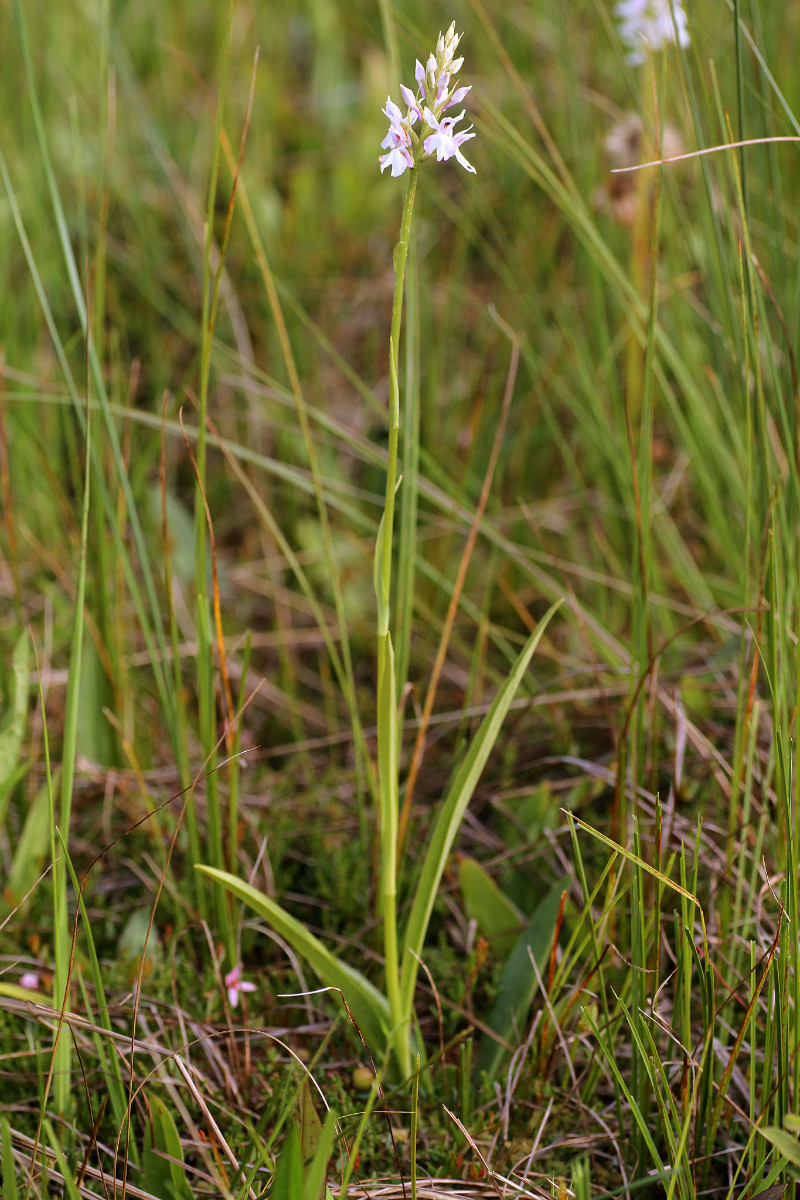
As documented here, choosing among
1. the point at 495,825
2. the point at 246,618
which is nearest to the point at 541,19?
the point at 246,618

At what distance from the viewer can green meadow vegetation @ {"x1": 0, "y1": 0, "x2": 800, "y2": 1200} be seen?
2.99 feet

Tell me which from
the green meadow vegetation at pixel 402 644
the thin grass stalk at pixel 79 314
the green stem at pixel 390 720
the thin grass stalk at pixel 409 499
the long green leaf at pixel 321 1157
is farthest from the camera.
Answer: the thin grass stalk at pixel 409 499

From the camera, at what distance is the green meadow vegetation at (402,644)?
0.91 metres

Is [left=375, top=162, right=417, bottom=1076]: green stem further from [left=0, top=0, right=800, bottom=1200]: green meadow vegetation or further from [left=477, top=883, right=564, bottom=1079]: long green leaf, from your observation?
[left=477, top=883, right=564, bottom=1079]: long green leaf

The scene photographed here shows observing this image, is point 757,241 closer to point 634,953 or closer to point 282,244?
point 282,244

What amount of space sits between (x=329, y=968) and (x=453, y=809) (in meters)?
0.22

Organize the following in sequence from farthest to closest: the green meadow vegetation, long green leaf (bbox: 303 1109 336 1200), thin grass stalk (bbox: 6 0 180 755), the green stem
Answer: thin grass stalk (bbox: 6 0 180 755), the green meadow vegetation, the green stem, long green leaf (bbox: 303 1109 336 1200)

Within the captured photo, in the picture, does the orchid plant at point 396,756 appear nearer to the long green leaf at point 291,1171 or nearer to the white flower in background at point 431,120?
the white flower in background at point 431,120

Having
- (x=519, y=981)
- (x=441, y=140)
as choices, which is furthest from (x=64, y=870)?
(x=441, y=140)

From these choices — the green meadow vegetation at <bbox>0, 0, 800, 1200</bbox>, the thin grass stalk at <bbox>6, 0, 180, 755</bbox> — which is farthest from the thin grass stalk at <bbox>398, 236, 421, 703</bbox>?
the thin grass stalk at <bbox>6, 0, 180, 755</bbox>

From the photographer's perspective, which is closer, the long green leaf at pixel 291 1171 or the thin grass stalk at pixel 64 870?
the long green leaf at pixel 291 1171

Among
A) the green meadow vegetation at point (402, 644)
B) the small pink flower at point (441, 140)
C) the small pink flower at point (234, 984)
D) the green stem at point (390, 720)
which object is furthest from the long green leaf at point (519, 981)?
the small pink flower at point (441, 140)

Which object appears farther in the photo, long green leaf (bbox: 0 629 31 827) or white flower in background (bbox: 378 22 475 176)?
long green leaf (bbox: 0 629 31 827)

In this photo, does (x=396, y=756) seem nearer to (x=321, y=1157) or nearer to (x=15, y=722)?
(x=321, y=1157)
